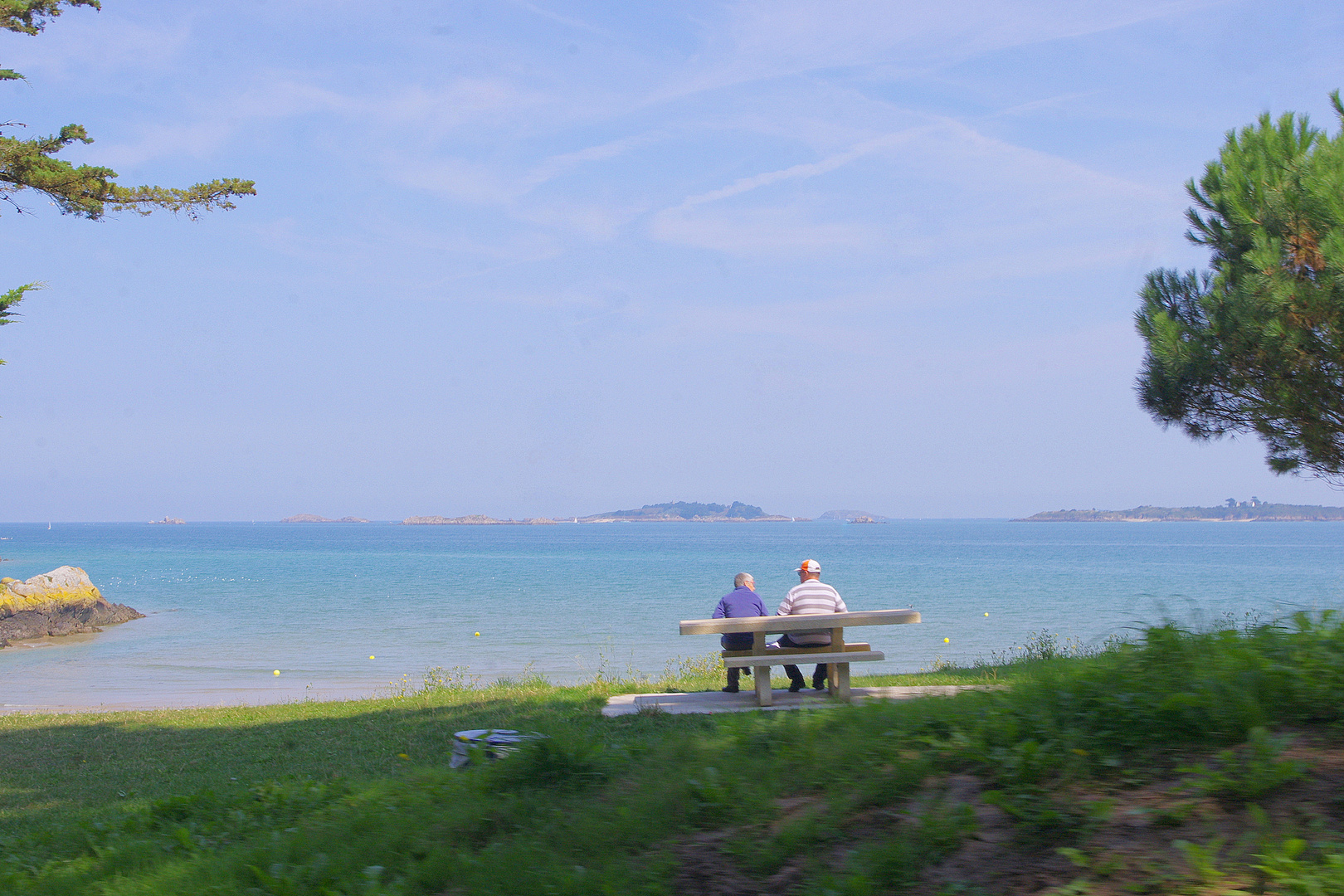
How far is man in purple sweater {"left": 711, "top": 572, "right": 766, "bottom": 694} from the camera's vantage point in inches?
354

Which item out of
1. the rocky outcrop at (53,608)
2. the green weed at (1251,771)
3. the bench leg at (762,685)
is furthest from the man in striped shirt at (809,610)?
the rocky outcrop at (53,608)

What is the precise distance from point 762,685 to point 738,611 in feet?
4.11

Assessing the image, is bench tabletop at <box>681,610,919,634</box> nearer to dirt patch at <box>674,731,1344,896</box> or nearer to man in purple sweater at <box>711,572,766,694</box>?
man in purple sweater at <box>711,572,766,694</box>

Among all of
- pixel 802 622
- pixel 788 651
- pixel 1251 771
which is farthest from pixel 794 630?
pixel 1251 771

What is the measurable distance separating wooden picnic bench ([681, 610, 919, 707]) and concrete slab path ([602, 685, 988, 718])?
0.16m

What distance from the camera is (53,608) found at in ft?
95.2

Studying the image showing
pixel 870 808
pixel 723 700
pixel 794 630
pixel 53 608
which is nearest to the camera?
pixel 870 808

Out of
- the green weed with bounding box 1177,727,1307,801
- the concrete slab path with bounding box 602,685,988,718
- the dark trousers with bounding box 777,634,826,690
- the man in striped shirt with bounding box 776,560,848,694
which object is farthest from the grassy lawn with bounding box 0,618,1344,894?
the dark trousers with bounding box 777,634,826,690

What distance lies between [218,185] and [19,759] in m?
7.23

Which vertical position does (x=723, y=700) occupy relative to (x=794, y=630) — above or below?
below

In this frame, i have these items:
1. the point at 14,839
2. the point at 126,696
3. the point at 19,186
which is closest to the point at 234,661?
A: the point at 126,696

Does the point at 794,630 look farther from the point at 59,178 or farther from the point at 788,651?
the point at 59,178

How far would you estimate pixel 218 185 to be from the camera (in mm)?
11875

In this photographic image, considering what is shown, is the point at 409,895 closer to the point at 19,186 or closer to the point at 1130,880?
the point at 1130,880
